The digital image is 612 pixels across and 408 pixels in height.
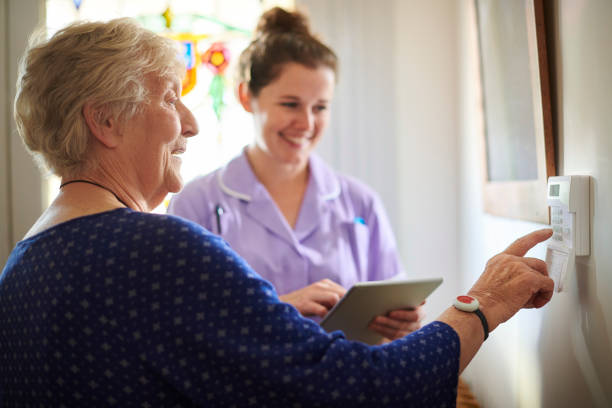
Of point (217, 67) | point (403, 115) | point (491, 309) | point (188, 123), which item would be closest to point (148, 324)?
point (188, 123)

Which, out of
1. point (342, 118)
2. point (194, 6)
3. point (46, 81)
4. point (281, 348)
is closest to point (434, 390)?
point (281, 348)

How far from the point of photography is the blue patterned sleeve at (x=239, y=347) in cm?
81

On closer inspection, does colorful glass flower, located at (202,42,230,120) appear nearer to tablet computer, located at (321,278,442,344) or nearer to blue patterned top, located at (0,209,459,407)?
tablet computer, located at (321,278,442,344)

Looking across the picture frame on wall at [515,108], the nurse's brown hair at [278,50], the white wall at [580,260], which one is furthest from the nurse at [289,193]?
the white wall at [580,260]

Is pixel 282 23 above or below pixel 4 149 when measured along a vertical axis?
above

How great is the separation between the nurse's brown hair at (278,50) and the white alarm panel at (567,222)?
3.50ft

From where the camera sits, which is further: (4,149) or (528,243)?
(4,149)

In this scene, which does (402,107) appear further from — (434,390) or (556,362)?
(434,390)

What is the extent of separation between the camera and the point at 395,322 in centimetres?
159

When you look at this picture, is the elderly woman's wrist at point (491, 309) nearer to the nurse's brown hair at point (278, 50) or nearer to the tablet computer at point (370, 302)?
the tablet computer at point (370, 302)

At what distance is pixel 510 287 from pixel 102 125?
84 centimetres

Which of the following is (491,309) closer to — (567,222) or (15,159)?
(567,222)

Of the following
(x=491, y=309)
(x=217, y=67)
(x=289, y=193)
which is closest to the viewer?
(x=491, y=309)

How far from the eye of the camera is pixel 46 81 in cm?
101
